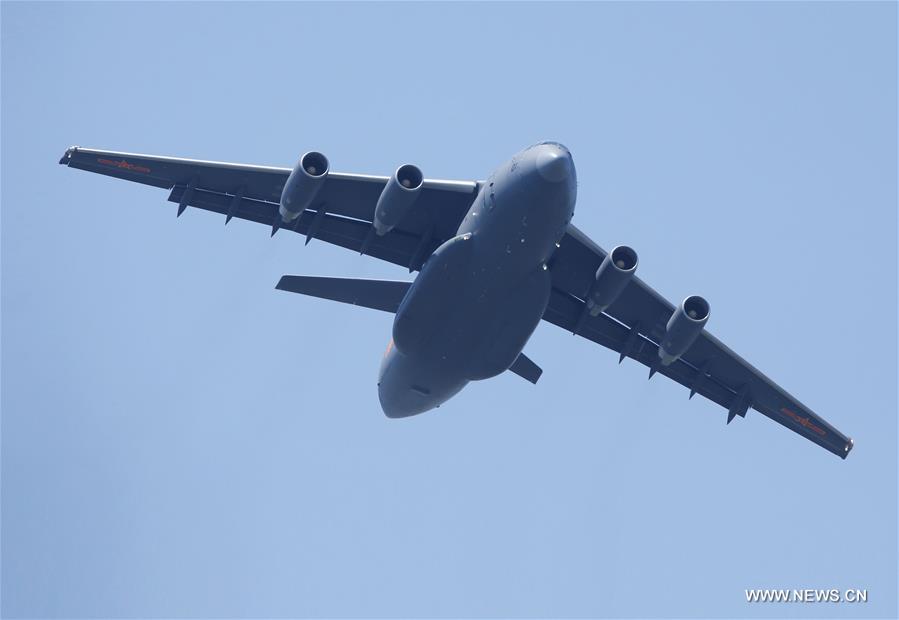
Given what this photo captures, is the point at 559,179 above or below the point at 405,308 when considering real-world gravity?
above

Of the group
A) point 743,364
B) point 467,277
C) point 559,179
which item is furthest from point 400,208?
point 743,364

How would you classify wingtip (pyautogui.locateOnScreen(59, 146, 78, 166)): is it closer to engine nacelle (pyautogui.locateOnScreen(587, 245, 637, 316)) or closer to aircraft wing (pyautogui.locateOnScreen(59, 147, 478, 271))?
aircraft wing (pyautogui.locateOnScreen(59, 147, 478, 271))

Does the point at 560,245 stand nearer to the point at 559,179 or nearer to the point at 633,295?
the point at 633,295

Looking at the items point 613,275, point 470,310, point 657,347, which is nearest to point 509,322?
point 470,310

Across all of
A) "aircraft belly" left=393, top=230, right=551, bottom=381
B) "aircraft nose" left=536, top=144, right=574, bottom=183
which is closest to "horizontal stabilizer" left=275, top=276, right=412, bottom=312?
"aircraft belly" left=393, top=230, right=551, bottom=381

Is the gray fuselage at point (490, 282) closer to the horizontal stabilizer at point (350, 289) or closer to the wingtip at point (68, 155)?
the horizontal stabilizer at point (350, 289)

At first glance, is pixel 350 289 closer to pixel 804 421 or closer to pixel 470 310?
pixel 470 310
